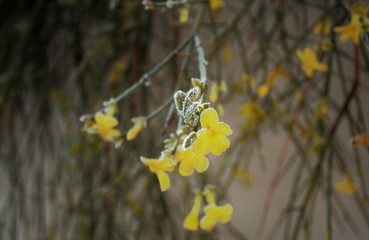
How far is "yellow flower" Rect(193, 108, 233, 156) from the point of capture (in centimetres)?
30

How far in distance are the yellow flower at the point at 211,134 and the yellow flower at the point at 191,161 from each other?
25mm

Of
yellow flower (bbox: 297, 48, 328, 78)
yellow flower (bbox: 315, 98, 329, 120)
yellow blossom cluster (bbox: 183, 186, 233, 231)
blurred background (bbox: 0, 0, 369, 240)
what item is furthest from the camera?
blurred background (bbox: 0, 0, 369, 240)

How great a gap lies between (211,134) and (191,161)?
55mm

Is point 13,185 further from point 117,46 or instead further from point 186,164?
point 186,164

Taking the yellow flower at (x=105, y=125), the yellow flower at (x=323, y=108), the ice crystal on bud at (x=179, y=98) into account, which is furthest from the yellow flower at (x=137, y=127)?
the yellow flower at (x=323, y=108)

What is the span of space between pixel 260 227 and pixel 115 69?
46 cm

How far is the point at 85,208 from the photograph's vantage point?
3.09 ft

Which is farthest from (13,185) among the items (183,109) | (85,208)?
(183,109)

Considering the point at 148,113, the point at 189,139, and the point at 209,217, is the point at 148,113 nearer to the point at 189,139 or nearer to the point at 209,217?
the point at 209,217

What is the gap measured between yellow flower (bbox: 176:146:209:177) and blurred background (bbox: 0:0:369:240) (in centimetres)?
45

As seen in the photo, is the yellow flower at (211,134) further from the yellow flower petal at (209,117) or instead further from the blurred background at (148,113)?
the blurred background at (148,113)

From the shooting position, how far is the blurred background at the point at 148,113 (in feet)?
2.91

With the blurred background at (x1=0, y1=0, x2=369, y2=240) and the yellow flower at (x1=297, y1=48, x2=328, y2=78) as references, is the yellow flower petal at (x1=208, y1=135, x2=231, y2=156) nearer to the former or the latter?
the yellow flower at (x1=297, y1=48, x2=328, y2=78)

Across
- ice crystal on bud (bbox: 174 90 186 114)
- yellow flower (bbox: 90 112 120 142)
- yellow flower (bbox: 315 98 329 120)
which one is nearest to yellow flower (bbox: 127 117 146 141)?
yellow flower (bbox: 90 112 120 142)
